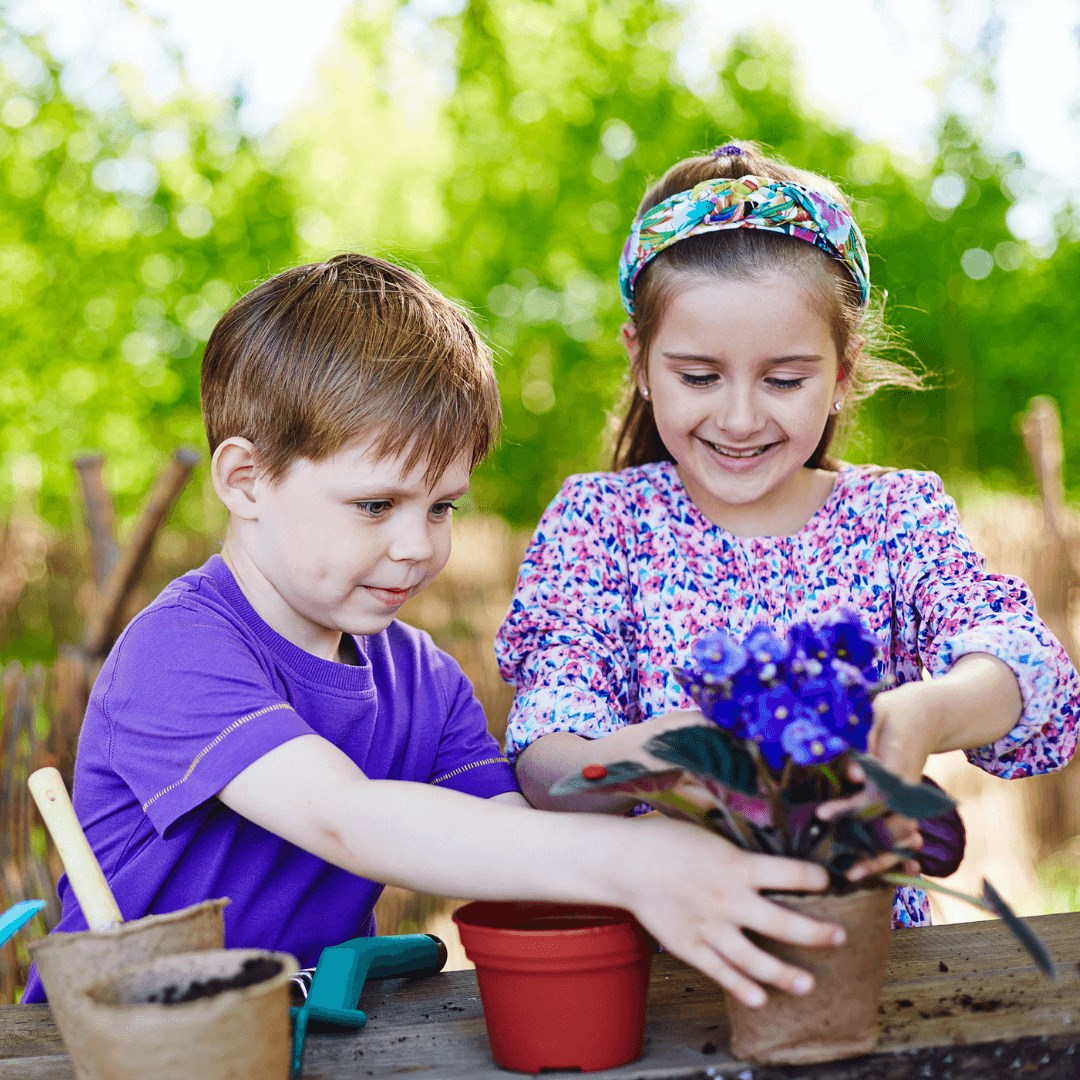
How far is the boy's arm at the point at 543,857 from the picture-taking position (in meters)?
1.24

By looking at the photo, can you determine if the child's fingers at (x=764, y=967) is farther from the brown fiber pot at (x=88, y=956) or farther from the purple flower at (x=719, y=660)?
the brown fiber pot at (x=88, y=956)

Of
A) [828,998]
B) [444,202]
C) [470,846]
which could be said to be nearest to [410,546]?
[470,846]

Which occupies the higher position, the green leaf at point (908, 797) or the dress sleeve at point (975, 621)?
the dress sleeve at point (975, 621)

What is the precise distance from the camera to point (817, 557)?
2.17 meters

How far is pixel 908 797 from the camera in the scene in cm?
112

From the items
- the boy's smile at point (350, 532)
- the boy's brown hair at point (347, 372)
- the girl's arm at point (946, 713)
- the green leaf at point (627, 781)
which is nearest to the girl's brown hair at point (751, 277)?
the boy's brown hair at point (347, 372)

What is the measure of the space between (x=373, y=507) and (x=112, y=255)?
11.5m

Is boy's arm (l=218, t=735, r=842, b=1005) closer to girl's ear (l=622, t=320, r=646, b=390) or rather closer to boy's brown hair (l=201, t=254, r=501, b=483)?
boy's brown hair (l=201, t=254, r=501, b=483)

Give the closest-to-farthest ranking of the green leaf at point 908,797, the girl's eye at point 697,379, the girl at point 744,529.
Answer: the green leaf at point 908,797
the girl at point 744,529
the girl's eye at point 697,379

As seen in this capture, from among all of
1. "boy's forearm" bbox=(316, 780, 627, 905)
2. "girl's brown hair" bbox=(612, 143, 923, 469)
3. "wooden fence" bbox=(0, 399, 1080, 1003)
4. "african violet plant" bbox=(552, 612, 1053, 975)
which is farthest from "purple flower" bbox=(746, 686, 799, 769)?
"wooden fence" bbox=(0, 399, 1080, 1003)

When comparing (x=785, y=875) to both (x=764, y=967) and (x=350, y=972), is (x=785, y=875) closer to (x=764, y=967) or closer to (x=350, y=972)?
(x=764, y=967)

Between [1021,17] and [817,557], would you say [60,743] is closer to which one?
[817,557]

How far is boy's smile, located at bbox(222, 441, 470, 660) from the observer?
1.74 meters

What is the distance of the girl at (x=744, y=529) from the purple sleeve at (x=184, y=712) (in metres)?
0.49
